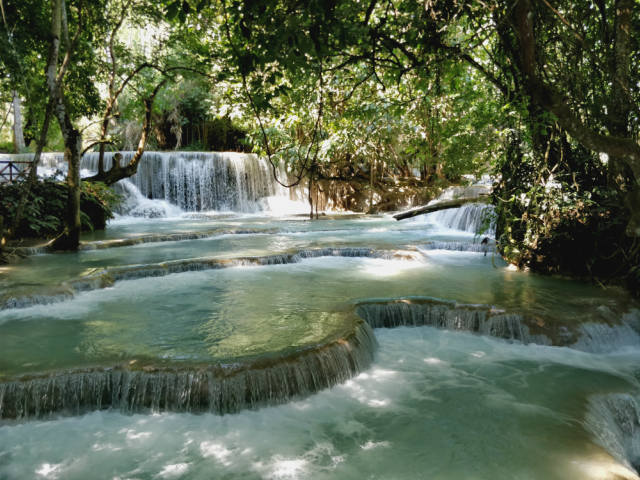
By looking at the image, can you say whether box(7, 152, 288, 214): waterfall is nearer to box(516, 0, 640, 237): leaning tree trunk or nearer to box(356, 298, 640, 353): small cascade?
box(356, 298, 640, 353): small cascade

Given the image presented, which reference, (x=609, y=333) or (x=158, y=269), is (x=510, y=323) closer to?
(x=609, y=333)

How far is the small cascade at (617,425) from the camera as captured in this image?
11.4 feet

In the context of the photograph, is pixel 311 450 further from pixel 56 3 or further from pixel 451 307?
pixel 56 3

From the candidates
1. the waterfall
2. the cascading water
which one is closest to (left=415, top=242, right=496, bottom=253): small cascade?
the cascading water

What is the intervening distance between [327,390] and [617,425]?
2306mm

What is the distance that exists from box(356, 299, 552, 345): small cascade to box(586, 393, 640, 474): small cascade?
127cm

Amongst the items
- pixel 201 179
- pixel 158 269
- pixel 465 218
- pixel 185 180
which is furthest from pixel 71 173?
pixel 201 179

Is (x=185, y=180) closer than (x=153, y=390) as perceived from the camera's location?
No

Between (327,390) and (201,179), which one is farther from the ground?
(201,179)

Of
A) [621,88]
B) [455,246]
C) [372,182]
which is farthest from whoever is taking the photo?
[372,182]

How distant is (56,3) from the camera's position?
238 inches

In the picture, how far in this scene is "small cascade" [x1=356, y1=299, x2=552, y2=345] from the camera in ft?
17.3

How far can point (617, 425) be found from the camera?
12.3ft

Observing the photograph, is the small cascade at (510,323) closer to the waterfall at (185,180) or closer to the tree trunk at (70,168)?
the tree trunk at (70,168)
